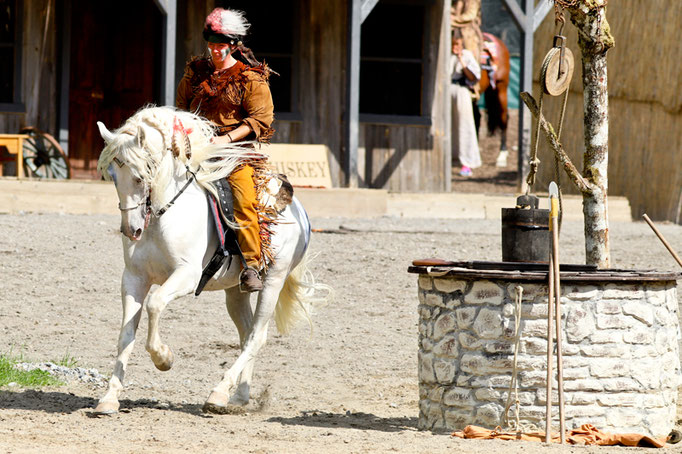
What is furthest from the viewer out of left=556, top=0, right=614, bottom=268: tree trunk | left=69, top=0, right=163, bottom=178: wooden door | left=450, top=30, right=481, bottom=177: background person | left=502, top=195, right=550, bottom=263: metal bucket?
left=450, top=30, right=481, bottom=177: background person

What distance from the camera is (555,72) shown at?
7473mm

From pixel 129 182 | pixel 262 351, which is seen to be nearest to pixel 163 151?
pixel 129 182

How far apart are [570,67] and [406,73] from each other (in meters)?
9.13

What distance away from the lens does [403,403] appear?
7.69 metres

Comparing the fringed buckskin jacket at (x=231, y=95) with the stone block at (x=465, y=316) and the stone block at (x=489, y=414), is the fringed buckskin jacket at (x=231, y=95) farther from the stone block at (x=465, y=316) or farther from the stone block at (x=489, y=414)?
the stone block at (x=489, y=414)

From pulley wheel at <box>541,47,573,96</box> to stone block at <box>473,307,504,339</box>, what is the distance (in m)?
1.91

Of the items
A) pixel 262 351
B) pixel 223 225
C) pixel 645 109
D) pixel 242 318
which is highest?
pixel 645 109

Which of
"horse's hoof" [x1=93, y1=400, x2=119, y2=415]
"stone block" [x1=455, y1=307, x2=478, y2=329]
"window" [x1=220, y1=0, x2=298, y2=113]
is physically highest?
"window" [x1=220, y1=0, x2=298, y2=113]

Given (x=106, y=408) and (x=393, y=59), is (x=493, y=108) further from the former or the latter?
(x=106, y=408)

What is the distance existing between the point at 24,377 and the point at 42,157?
7.17 meters

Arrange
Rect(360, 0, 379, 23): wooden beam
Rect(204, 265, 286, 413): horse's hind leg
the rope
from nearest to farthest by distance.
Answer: the rope < Rect(204, 265, 286, 413): horse's hind leg < Rect(360, 0, 379, 23): wooden beam

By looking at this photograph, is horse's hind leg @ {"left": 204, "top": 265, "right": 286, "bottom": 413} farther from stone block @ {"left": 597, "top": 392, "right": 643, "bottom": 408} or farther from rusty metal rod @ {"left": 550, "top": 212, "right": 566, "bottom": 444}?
stone block @ {"left": 597, "top": 392, "right": 643, "bottom": 408}

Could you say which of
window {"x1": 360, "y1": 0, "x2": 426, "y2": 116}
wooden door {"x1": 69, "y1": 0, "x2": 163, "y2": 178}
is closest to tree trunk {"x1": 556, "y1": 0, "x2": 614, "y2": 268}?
window {"x1": 360, "y1": 0, "x2": 426, "y2": 116}

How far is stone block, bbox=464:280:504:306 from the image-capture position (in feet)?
20.2
